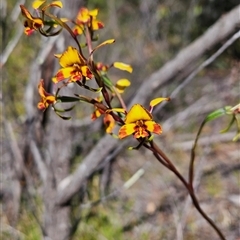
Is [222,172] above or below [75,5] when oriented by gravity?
below

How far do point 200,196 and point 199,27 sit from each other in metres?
1.90

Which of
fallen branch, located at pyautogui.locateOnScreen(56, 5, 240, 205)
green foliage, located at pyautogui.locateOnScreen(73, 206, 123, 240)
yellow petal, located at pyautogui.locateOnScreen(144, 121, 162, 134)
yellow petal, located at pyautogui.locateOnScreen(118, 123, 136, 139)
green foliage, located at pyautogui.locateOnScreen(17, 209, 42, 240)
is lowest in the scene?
green foliage, located at pyautogui.locateOnScreen(73, 206, 123, 240)

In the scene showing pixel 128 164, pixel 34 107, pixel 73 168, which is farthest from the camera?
pixel 128 164

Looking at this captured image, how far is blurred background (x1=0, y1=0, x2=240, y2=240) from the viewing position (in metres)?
2.07

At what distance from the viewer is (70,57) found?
2.85 ft

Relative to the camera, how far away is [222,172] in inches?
115

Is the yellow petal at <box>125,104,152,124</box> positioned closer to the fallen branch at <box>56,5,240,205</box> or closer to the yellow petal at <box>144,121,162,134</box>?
the yellow petal at <box>144,121,162,134</box>

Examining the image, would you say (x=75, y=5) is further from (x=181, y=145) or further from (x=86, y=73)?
(x=181, y=145)

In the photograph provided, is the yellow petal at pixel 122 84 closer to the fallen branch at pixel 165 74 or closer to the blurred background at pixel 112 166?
the blurred background at pixel 112 166

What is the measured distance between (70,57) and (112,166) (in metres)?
2.14

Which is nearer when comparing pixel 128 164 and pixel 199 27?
pixel 128 164

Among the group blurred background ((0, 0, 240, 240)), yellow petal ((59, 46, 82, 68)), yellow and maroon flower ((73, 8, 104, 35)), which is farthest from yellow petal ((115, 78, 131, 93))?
blurred background ((0, 0, 240, 240))

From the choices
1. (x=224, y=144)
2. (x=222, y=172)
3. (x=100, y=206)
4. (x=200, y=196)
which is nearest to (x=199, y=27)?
(x=224, y=144)

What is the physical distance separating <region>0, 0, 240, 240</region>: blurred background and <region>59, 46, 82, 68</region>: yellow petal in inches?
31.6
